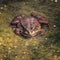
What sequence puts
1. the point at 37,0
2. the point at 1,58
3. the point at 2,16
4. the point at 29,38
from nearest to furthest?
the point at 1,58 → the point at 29,38 → the point at 2,16 → the point at 37,0

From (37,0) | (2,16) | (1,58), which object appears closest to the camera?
(1,58)

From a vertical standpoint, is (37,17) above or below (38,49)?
above

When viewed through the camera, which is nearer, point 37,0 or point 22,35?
point 22,35

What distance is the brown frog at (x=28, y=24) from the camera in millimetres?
4543

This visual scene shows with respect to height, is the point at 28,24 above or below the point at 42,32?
above

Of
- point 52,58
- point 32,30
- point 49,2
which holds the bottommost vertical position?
point 52,58

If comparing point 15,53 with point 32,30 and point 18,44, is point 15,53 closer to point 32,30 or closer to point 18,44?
point 18,44

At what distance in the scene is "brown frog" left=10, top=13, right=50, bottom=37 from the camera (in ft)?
14.9

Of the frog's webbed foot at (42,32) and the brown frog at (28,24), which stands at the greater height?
the brown frog at (28,24)

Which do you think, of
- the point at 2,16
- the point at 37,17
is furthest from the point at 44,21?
the point at 2,16

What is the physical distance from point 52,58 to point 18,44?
0.63 meters

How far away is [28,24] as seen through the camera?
4.64 meters

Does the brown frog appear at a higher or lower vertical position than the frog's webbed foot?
higher

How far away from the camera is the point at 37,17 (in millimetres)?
4801
